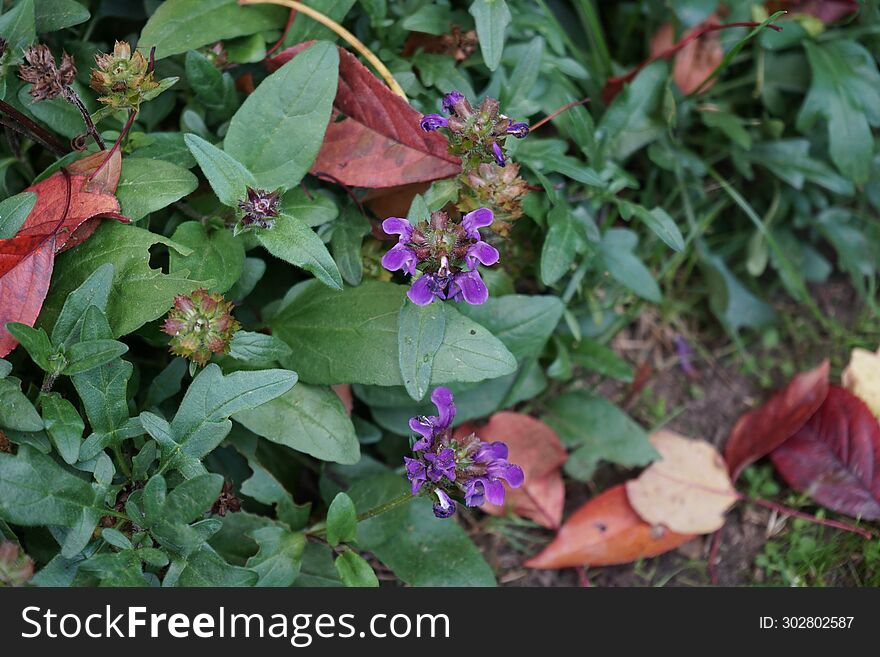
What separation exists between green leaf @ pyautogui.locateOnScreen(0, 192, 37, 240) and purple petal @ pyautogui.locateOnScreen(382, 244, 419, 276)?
74 cm

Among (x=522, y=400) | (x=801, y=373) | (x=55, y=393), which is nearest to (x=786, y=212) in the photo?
(x=801, y=373)

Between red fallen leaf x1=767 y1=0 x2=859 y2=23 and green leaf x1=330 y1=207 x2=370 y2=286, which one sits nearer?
green leaf x1=330 y1=207 x2=370 y2=286

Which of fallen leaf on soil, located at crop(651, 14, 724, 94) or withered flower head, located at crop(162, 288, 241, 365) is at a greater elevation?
fallen leaf on soil, located at crop(651, 14, 724, 94)

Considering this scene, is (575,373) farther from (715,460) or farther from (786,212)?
(786,212)

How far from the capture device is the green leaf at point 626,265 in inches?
90.0

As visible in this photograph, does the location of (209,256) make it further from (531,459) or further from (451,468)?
(531,459)

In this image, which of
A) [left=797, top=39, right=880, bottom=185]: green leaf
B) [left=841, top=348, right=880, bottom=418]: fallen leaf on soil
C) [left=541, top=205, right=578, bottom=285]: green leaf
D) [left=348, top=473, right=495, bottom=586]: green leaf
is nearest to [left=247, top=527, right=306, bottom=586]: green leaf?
[left=348, top=473, right=495, bottom=586]: green leaf

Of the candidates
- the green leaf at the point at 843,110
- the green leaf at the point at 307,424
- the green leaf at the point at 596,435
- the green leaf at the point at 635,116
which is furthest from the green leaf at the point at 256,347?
the green leaf at the point at 843,110

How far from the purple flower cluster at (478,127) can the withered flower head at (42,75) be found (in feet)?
2.33

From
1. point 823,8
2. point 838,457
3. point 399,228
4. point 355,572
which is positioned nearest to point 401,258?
point 399,228

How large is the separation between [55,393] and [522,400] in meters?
1.18

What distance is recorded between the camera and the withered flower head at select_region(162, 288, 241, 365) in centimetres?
168

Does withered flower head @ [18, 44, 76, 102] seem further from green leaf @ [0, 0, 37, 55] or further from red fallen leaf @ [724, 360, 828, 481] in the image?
red fallen leaf @ [724, 360, 828, 481]

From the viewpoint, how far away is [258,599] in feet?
5.91
